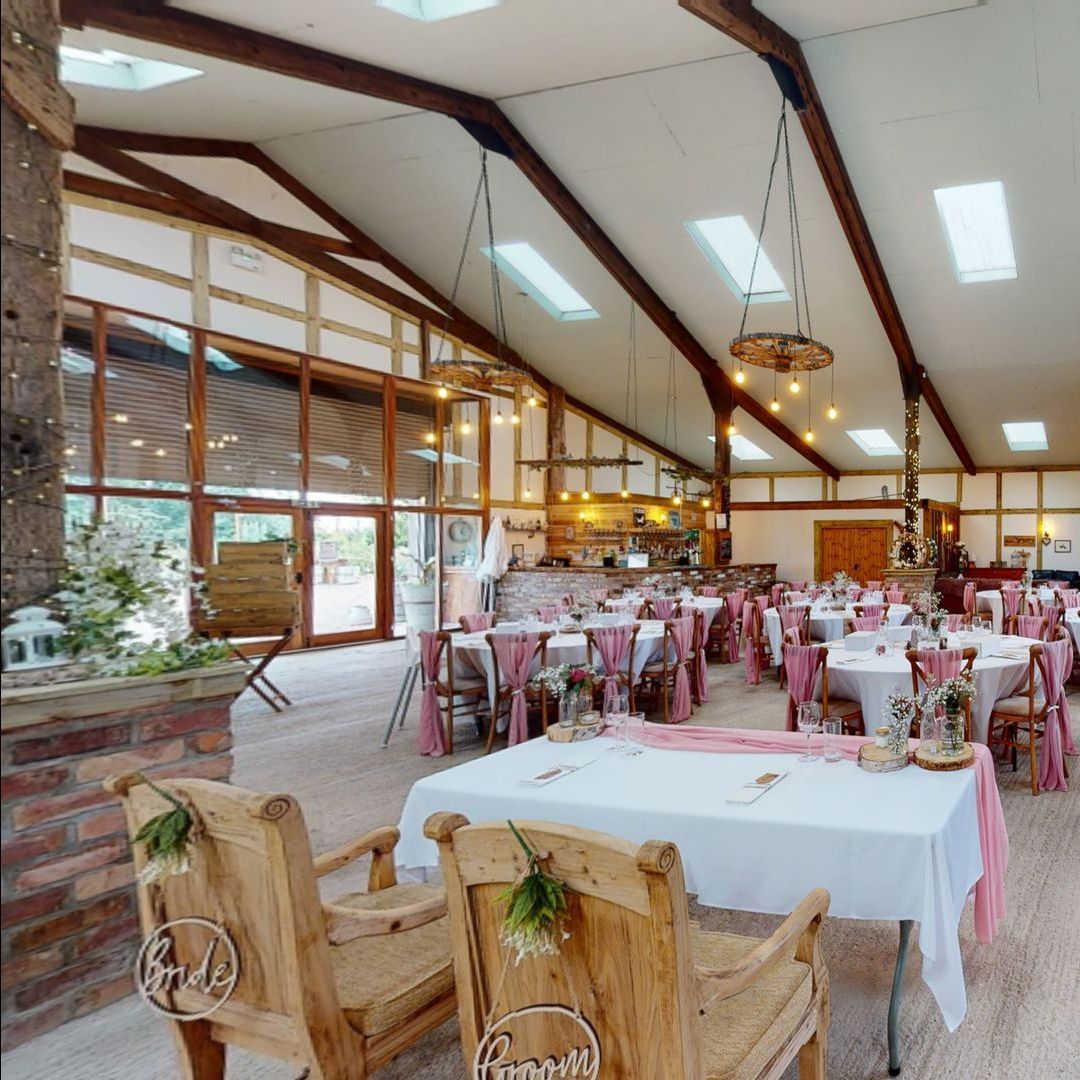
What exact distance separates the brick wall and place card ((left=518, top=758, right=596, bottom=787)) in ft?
3.49

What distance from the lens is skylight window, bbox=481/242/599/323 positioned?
38.6 ft

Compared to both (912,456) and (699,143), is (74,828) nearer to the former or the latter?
(699,143)

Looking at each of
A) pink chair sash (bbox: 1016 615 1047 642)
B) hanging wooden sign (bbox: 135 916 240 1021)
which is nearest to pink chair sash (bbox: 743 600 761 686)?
pink chair sash (bbox: 1016 615 1047 642)

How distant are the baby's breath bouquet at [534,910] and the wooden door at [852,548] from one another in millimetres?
18624

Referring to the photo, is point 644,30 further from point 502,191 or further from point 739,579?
point 739,579

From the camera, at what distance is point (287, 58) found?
6684 millimetres

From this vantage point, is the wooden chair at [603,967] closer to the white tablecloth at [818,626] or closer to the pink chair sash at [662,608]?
the white tablecloth at [818,626]

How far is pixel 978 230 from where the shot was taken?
31.8ft

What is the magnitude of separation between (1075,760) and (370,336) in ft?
33.5

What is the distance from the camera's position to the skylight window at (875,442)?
1700 centimetres

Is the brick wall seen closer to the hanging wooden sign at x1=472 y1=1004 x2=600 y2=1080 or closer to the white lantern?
the white lantern

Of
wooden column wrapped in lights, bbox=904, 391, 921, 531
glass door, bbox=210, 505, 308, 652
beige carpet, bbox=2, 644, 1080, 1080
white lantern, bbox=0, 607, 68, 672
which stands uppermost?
wooden column wrapped in lights, bbox=904, 391, 921, 531

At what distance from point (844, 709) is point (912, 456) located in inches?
371

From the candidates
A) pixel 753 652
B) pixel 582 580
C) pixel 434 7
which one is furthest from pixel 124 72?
pixel 582 580
